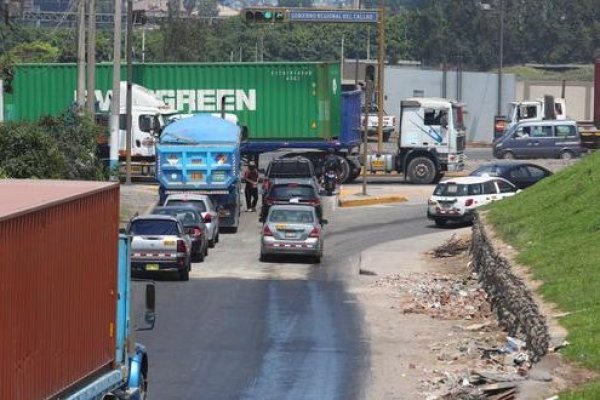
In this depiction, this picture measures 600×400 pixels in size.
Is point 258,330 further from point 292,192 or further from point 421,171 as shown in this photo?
point 421,171

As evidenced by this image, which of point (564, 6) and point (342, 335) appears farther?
point (564, 6)

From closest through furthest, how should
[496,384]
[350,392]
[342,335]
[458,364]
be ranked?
[496,384], [350,392], [458,364], [342,335]

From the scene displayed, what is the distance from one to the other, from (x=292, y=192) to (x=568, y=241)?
15837 millimetres

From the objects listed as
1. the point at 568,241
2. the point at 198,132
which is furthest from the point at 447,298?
the point at 198,132

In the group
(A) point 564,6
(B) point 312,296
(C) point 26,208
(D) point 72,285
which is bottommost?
(B) point 312,296

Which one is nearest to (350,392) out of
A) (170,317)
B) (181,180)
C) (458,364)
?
(458,364)

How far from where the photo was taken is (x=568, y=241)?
2677 centimetres

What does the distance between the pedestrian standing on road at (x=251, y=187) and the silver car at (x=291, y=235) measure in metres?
9.90

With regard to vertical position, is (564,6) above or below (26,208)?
above

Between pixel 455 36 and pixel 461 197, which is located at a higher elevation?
pixel 455 36

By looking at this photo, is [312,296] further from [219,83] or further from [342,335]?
[219,83]

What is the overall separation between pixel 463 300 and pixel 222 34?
122m

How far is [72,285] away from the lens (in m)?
12.5

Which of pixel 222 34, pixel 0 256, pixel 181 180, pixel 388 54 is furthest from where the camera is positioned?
pixel 388 54
